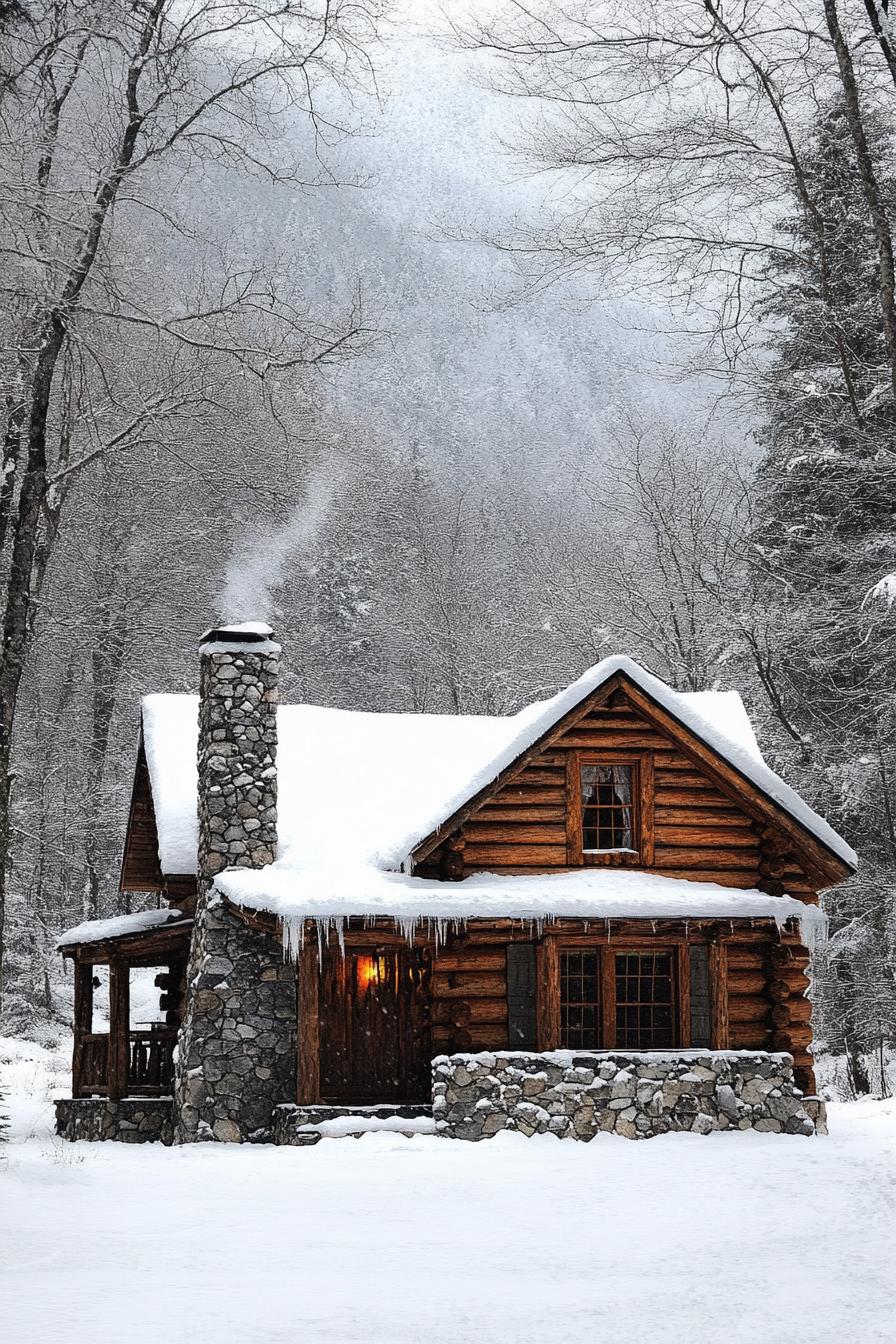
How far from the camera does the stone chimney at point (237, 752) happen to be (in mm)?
17281

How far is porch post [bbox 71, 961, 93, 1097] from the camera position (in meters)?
19.5

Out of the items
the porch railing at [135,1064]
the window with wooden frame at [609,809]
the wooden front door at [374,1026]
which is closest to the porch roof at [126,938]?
the porch railing at [135,1064]

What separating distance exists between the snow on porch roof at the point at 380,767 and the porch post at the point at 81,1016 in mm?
2887

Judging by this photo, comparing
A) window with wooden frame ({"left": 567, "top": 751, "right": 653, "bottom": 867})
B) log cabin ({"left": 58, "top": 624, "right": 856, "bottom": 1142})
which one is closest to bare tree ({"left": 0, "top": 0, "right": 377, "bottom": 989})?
log cabin ({"left": 58, "top": 624, "right": 856, "bottom": 1142})

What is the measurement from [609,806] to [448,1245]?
894cm

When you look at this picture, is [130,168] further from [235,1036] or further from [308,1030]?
[235,1036]

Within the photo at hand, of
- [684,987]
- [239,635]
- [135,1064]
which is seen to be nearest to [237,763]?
[239,635]

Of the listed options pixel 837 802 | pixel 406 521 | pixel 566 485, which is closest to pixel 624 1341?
pixel 837 802

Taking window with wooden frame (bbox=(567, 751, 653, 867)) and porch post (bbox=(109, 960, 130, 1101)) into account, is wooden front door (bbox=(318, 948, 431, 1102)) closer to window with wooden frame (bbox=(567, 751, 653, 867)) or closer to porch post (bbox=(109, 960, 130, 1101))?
window with wooden frame (bbox=(567, 751, 653, 867))

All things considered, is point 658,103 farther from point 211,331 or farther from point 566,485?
point 566,485

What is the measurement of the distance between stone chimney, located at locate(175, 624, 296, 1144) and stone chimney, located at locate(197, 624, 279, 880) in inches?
0.5

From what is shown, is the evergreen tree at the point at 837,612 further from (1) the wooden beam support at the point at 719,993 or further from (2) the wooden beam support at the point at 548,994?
(2) the wooden beam support at the point at 548,994

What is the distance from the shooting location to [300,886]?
1594 cm

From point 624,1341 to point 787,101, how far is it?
39.8 ft
